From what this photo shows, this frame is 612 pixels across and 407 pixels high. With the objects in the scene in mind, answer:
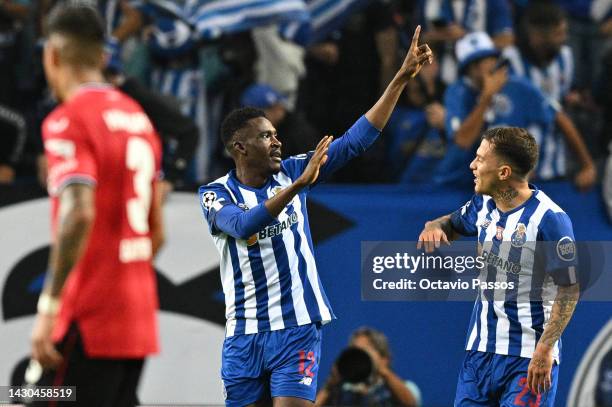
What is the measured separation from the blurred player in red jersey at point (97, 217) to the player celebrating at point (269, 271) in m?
1.77

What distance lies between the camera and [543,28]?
890 centimetres

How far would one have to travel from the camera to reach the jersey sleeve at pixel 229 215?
575cm

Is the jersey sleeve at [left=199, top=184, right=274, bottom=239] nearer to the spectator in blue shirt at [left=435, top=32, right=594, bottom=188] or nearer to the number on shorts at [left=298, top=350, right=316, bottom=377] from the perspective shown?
the number on shorts at [left=298, top=350, right=316, bottom=377]

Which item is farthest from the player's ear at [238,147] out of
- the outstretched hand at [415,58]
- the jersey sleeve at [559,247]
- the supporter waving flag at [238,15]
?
the supporter waving flag at [238,15]

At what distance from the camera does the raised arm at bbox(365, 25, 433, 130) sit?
6059mm

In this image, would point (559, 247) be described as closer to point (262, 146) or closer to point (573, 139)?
point (262, 146)

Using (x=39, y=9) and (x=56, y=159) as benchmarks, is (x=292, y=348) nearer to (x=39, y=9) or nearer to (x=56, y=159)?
(x=56, y=159)

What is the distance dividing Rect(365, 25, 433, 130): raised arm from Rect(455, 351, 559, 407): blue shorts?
1.30 m

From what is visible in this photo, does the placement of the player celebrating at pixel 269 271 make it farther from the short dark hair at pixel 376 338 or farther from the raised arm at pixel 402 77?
the short dark hair at pixel 376 338

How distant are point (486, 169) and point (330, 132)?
3.20 m

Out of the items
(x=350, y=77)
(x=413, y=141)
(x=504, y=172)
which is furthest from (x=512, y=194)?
(x=350, y=77)

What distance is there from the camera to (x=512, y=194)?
606cm

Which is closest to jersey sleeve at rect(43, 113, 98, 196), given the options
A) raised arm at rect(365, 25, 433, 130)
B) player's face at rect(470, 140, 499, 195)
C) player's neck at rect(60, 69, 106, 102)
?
player's neck at rect(60, 69, 106, 102)

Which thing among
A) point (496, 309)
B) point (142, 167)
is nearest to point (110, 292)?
point (142, 167)
